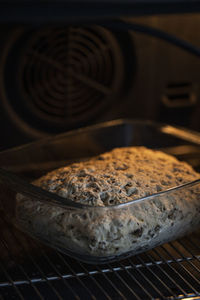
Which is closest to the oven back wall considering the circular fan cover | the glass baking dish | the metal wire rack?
the circular fan cover

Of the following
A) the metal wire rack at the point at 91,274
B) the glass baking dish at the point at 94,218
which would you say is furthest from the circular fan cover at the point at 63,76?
the metal wire rack at the point at 91,274

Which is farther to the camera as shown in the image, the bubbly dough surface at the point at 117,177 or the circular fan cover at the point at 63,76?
the circular fan cover at the point at 63,76

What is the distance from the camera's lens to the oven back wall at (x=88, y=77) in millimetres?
808

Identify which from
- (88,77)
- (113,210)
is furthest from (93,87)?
(113,210)

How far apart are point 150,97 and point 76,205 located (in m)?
0.41

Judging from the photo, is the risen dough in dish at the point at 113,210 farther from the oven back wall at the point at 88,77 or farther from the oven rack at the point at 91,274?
the oven back wall at the point at 88,77

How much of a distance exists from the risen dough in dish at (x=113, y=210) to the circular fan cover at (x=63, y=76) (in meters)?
0.17

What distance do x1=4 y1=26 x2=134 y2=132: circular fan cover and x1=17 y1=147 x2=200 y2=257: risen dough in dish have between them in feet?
0.54

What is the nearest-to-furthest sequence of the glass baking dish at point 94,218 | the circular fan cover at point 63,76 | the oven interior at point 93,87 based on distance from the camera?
the glass baking dish at point 94,218, the oven interior at point 93,87, the circular fan cover at point 63,76

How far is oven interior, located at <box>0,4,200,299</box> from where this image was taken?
2.24 feet

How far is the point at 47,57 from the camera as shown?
32.8 inches

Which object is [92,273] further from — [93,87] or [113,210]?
[93,87]

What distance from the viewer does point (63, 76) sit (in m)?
0.85

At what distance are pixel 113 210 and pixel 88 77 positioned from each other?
374 millimetres
